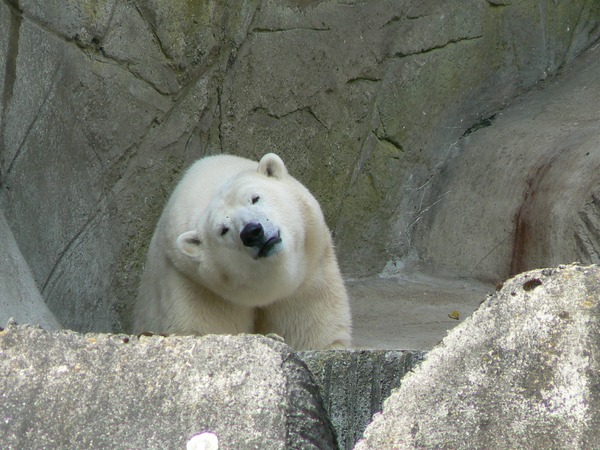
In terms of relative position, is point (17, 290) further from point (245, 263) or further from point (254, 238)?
point (254, 238)

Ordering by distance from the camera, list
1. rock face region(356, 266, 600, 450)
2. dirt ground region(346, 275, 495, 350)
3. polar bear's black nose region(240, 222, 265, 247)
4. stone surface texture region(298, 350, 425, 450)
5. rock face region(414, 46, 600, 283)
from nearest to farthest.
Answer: rock face region(356, 266, 600, 450) < stone surface texture region(298, 350, 425, 450) < polar bear's black nose region(240, 222, 265, 247) < dirt ground region(346, 275, 495, 350) < rock face region(414, 46, 600, 283)

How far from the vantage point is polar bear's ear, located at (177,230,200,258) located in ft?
14.3

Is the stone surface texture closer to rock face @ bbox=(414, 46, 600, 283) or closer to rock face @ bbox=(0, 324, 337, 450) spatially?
rock face @ bbox=(0, 324, 337, 450)

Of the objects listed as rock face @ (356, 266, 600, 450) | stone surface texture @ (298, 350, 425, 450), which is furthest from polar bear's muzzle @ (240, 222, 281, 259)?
rock face @ (356, 266, 600, 450)

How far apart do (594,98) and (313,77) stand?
2002 millimetres

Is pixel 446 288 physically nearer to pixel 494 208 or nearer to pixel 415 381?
pixel 494 208

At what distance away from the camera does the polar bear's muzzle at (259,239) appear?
13.0 ft

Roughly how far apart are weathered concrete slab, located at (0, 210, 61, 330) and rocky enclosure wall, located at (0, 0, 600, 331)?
0.42 metres

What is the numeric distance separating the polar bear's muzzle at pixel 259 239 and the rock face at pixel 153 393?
169 centimetres

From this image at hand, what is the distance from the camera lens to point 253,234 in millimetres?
3963

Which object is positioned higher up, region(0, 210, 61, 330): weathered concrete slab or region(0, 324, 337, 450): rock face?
region(0, 324, 337, 450): rock face

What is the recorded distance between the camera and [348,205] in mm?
6793

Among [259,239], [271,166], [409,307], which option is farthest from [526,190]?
[259,239]

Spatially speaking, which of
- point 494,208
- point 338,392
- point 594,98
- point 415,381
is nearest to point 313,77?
point 494,208
